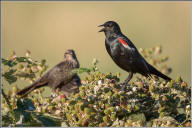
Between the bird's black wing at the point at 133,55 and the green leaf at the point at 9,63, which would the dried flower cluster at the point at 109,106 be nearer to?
the green leaf at the point at 9,63

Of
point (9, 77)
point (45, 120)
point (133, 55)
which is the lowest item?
point (45, 120)

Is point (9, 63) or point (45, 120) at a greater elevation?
point (9, 63)

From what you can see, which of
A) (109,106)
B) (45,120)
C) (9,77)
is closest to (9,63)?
(9,77)

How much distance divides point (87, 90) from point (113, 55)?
256 centimetres

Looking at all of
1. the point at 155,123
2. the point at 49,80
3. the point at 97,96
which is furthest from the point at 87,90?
the point at 49,80

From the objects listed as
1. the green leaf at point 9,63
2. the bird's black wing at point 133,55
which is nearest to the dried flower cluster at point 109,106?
the green leaf at point 9,63

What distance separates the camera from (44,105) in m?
3.32

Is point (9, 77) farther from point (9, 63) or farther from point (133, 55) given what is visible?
point (133, 55)

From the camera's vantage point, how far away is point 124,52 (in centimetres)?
547

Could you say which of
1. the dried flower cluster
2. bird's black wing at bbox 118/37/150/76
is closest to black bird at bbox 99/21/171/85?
bird's black wing at bbox 118/37/150/76

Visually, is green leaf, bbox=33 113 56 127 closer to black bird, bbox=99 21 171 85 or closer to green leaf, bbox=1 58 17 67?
green leaf, bbox=1 58 17 67

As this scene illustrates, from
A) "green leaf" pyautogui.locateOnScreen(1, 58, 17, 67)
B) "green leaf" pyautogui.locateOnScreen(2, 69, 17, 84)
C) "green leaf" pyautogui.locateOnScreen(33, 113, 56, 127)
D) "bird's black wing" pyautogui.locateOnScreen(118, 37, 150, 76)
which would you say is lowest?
"green leaf" pyautogui.locateOnScreen(33, 113, 56, 127)

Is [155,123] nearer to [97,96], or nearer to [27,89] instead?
[97,96]

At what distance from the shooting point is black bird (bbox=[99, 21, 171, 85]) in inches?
212
